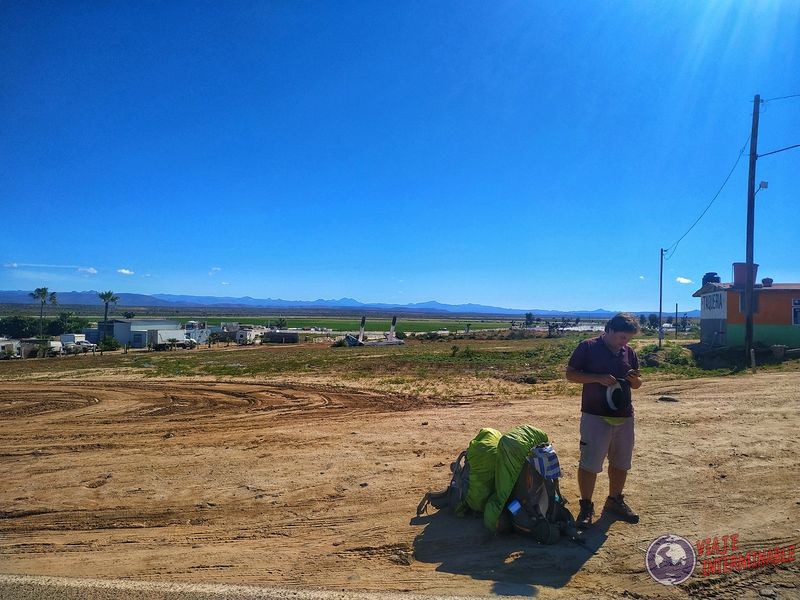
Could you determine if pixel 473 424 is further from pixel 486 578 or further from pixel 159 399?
pixel 159 399

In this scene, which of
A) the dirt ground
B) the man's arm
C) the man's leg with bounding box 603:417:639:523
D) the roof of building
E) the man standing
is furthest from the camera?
the roof of building

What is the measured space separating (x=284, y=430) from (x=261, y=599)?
243 inches

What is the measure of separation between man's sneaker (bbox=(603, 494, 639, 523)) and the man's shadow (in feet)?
0.28

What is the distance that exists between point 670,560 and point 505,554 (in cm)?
133

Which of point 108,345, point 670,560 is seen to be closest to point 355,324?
point 108,345

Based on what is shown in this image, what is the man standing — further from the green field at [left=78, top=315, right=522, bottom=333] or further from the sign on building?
the green field at [left=78, top=315, right=522, bottom=333]

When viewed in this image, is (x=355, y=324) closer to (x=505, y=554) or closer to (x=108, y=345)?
(x=108, y=345)

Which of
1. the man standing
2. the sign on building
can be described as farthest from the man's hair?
the sign on building

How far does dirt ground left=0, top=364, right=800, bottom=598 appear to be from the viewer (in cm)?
403

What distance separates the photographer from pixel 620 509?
4.75m

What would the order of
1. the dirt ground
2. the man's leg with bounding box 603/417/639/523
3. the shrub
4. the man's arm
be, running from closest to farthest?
the dirt ground, the man's arm, the man's leg with bounding box 603/417/639/523, the shrub

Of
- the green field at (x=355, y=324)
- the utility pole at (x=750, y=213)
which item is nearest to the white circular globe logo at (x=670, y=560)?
the utility pole at (x=750, y=213)

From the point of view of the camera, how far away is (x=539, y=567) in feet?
13.1

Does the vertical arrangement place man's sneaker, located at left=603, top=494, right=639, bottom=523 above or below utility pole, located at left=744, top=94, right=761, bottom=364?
below
